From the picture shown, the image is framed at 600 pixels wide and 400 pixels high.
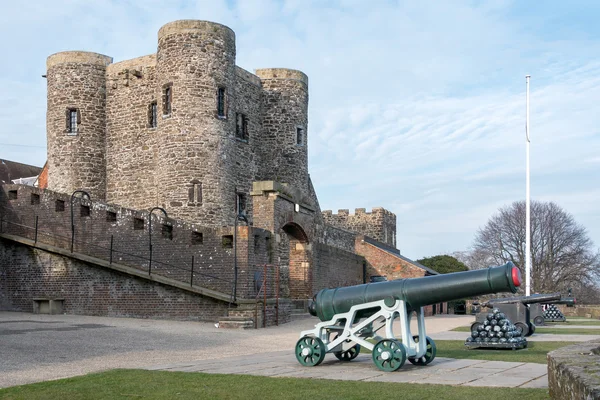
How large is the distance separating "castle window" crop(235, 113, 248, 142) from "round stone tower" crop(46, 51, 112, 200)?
5.68 meters

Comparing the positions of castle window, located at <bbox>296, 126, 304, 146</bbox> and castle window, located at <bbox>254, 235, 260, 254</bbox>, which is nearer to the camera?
castle window, located at <bbox>254, 235, 260, 254</bbox>

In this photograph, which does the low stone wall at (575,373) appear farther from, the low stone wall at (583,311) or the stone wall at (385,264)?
the low stone wall at (583,311)

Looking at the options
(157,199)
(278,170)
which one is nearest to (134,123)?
(157,199)

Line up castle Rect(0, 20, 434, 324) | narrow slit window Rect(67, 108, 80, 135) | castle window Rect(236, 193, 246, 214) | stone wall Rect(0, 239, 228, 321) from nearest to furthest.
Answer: stone wall Rect(0, 239, 228, 321) → castle Rect(0, 20, 434, 324) → castle window Rect(236, 193, 246, 214) → narrow slit window Rect(67, 108, 80, 135)

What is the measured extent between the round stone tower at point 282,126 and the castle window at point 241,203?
7.84ft

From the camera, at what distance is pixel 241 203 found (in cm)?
3014

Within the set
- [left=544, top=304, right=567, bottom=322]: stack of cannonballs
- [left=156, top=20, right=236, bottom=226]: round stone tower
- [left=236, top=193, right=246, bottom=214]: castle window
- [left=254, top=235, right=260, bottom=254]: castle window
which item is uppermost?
[left=156, top=20, right=236, bottom=226]: round stone tower

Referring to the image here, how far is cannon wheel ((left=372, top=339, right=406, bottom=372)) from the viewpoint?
9.70 meters

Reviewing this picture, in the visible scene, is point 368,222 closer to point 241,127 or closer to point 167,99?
point 241,127

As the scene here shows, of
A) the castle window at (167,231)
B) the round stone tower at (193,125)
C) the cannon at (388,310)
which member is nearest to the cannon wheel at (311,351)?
the cannon at (388,310)

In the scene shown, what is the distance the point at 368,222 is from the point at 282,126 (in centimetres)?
1609

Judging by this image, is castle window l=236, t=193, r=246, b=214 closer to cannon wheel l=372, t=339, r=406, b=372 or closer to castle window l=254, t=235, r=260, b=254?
castle window l=254, t=235, r=260, b=254

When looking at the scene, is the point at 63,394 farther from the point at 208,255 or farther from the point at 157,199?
the point at 157,199

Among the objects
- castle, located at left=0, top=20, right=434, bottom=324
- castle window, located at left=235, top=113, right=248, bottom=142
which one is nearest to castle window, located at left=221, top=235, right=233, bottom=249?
castle, located at left=0, top=20, right=434, bottom=324
